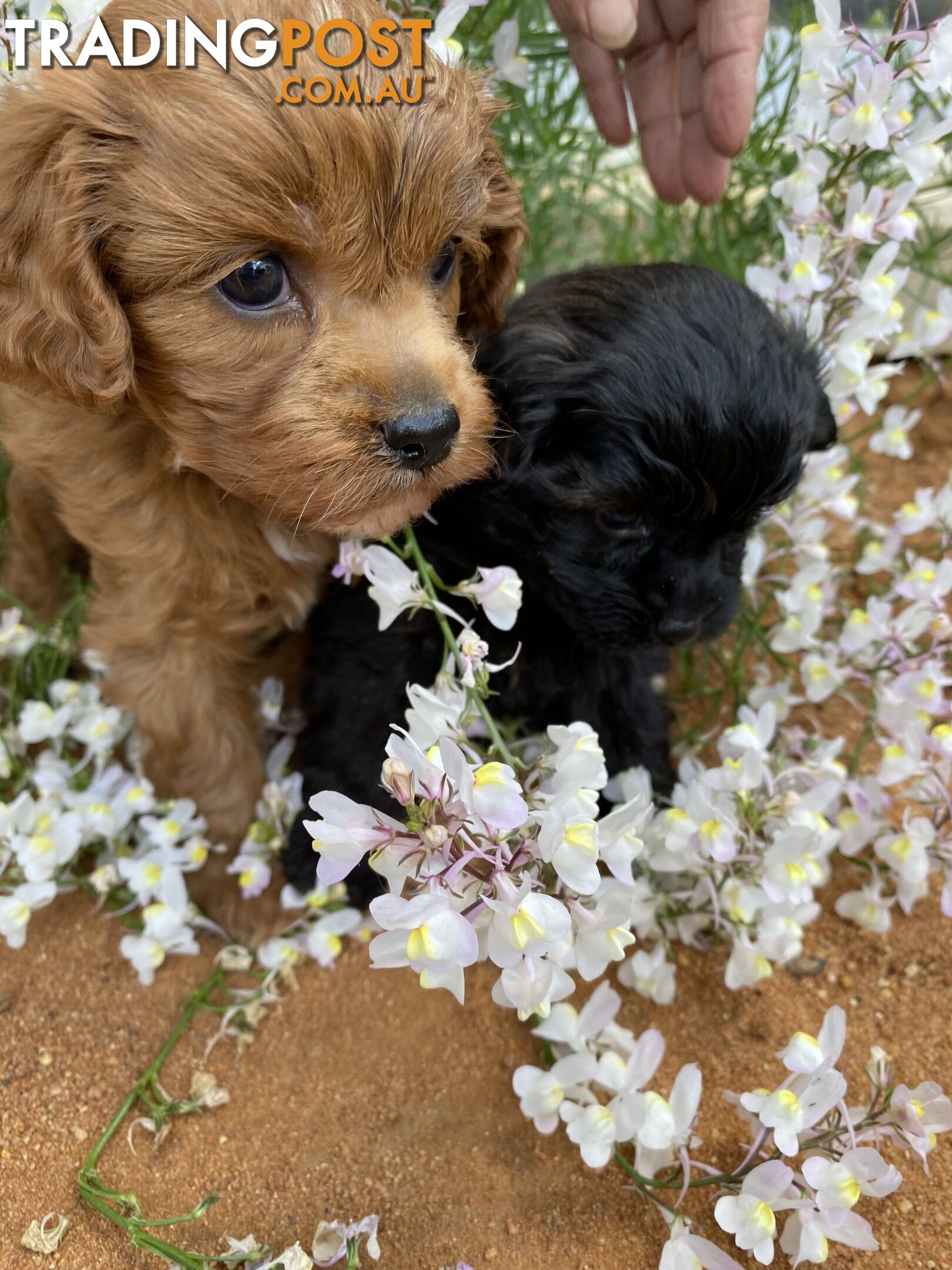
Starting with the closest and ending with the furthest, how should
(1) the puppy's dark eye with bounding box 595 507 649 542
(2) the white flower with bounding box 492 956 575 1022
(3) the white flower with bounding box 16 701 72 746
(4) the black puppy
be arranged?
(2) the white flower with bounding box 492 956 575 1022 → (4) the black puppy → (1) the puppy's dark eye with bounding box 595 507 649 542 → (3) the white flower with bounding box 16 701 72 746

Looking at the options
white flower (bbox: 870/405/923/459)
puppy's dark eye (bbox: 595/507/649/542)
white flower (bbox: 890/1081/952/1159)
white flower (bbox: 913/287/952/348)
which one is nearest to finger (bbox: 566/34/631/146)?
white flower (bbox: 913/287/952/348)

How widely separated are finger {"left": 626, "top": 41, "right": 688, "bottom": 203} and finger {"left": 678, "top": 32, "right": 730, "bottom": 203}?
0.7 inches

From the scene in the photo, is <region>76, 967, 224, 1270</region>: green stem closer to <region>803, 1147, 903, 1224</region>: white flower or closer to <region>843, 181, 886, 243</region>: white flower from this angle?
<region>803, 1147, 903, 1224</region>: white flower

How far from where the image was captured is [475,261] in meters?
1.88

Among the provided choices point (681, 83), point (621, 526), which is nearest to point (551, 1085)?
point (621, 526)

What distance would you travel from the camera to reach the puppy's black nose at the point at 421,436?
1.49 metres

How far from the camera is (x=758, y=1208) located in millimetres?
1527

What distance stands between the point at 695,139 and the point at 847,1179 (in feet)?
7.24

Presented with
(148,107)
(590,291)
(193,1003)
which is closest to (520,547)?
(590,291)

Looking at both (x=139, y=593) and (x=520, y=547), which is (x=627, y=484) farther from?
(x=139, y=593)

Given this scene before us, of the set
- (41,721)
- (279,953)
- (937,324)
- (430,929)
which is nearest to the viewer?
(430,929)

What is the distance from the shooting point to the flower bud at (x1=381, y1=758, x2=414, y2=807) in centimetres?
124

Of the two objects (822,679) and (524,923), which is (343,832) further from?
(822,679)

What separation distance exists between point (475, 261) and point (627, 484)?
1.74ft
